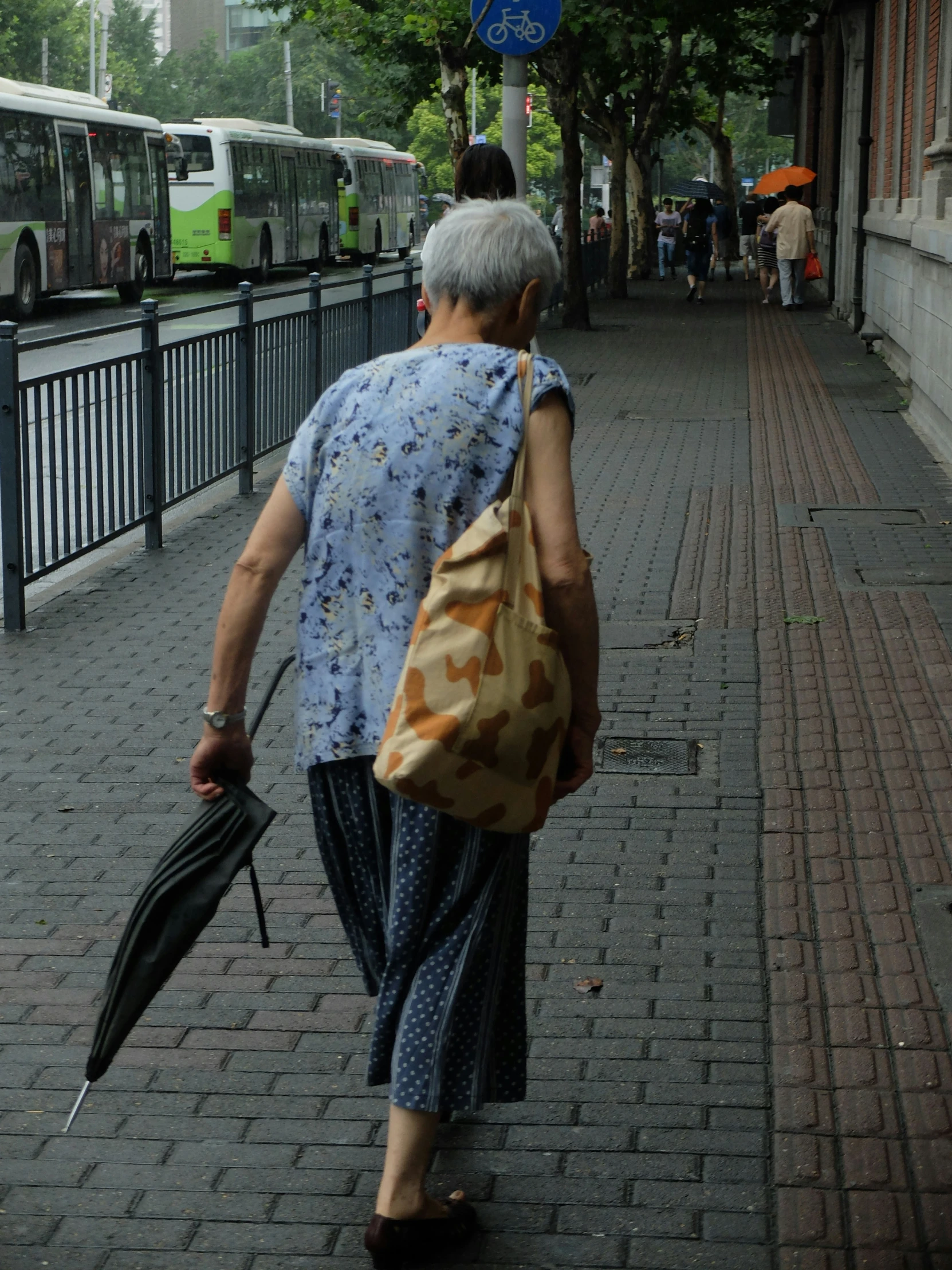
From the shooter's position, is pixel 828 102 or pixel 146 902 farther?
pixel 828 102

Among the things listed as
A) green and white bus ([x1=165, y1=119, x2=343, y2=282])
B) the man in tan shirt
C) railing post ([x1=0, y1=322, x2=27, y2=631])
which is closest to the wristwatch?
railing post ([x1=0, y1=322, x2=27, y2=631])

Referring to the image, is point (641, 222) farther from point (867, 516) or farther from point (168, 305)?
point (867, 516)

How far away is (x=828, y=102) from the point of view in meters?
32.4

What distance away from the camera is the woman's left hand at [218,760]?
3.01m

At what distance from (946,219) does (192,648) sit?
932cm

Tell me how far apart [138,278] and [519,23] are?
21726mm

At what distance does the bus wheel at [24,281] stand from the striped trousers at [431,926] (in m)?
22.2

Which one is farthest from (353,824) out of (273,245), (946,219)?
(273,245)

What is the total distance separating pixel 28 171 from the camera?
24344mm

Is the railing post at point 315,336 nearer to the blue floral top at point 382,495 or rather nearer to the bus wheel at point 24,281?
the blue floral top at point 382,495

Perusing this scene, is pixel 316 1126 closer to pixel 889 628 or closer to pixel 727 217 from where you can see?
pixel 889 628

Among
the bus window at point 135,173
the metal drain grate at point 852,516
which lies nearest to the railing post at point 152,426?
the metal drain grate at point 852,516

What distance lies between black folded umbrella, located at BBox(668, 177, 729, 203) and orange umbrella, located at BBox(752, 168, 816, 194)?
16.6 m

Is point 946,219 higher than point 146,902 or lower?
higher
